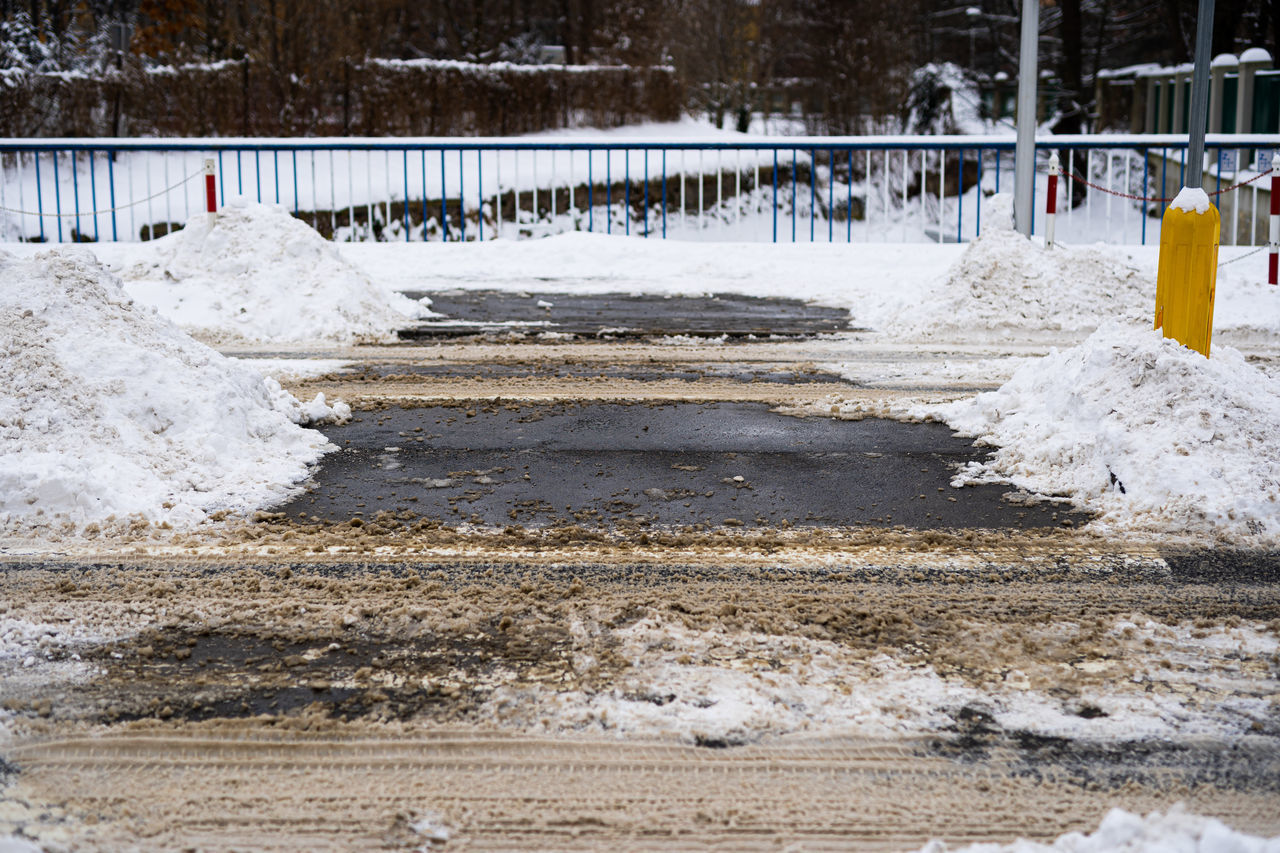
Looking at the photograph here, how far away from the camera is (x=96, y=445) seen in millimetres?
5637

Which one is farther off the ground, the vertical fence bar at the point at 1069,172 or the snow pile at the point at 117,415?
the vertical fence bar at the point at 1069,172

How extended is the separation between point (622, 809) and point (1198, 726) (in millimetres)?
1627

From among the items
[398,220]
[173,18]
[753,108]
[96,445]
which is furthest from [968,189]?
[96,445]

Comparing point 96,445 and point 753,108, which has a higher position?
point 753,108

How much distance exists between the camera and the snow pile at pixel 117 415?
5359 mm

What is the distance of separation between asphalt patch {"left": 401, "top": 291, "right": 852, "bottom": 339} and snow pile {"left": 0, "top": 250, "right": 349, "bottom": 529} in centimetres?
364

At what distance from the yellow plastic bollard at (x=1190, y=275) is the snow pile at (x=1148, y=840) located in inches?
167

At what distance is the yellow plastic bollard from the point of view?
657cm

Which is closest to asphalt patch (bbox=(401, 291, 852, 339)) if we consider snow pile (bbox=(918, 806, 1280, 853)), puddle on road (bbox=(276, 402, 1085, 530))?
puddle on road (bbox=(276, 402, 1085, 530))

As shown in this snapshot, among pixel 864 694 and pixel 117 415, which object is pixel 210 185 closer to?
pixel 117 415

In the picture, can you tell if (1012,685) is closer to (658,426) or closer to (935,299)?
(658,426)

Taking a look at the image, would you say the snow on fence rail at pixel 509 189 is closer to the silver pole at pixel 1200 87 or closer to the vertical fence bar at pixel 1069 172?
the vertical fence bar at pixel 1069 172

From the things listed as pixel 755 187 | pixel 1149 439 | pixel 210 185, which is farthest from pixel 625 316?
pixel 755 187

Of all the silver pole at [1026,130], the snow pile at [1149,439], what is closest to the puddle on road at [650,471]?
the snow pile at [1149,439]
